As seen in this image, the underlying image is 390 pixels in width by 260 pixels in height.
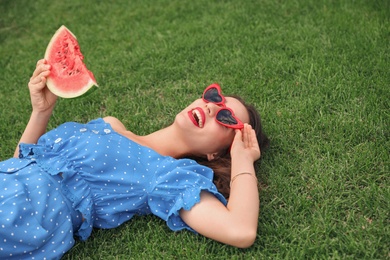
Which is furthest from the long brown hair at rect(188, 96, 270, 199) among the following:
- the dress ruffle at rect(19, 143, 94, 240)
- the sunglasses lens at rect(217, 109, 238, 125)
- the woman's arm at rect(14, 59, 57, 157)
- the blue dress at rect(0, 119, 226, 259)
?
the woman's arm at rect(14, 59, 57, 157)

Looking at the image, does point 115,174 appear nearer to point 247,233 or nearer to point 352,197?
point 247,233

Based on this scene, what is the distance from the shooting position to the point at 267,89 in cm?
456

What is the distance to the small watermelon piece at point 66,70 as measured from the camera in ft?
11.5

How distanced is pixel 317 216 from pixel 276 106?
4.56 ft

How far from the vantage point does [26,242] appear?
299 cm

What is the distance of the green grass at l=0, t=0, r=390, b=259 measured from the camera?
3.12m

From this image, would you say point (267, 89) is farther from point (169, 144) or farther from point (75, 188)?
point (75, 188)

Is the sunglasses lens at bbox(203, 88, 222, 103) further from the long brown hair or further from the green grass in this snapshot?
the green grass

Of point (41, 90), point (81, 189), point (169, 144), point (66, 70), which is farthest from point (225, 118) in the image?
point (41, 90)

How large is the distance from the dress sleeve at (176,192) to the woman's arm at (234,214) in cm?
5

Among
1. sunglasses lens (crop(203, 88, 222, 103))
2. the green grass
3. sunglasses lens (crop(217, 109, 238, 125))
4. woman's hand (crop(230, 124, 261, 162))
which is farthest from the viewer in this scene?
sunglasses lens (crop(203, 88, 222, 103))

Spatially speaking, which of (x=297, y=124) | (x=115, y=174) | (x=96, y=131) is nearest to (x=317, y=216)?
(x=297, y=124)

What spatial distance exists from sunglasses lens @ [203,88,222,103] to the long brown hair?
269mm

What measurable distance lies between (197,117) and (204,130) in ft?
0.37
